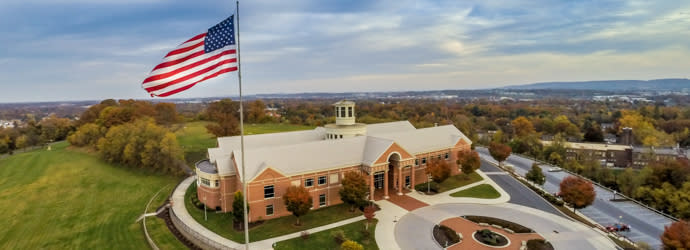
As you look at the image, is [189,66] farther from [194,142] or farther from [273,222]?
[194,142]

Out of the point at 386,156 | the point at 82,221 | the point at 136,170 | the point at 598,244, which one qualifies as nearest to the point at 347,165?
the point at 386,156

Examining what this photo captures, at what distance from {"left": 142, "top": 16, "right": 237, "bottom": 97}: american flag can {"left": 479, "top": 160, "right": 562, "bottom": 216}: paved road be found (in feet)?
122

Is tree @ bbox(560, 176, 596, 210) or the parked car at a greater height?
tree @ bbox(560, 176, 596, 210)

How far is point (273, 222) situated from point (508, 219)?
964 inches

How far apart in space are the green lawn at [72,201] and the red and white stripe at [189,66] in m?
23.6

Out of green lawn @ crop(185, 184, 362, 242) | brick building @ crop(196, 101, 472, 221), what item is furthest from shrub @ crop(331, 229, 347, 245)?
brick building @ crop(196, 101, 472, 221)

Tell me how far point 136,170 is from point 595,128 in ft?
353

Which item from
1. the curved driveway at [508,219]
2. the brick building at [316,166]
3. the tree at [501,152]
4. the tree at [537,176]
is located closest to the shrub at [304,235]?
the brick building at [316,166]

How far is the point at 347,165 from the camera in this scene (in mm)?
40469

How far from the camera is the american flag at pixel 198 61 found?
17.9 m

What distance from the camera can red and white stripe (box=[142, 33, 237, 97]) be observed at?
17906 mm

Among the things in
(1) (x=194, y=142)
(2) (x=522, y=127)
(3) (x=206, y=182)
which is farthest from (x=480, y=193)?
(2) (x=522, y=127)

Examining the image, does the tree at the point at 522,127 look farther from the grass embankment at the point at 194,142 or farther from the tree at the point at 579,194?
the grass embankment at the point at 194,142

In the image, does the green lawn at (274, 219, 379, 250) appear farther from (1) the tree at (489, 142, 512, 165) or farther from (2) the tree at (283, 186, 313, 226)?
(1) the tree at (489, 142, 512, 165)
